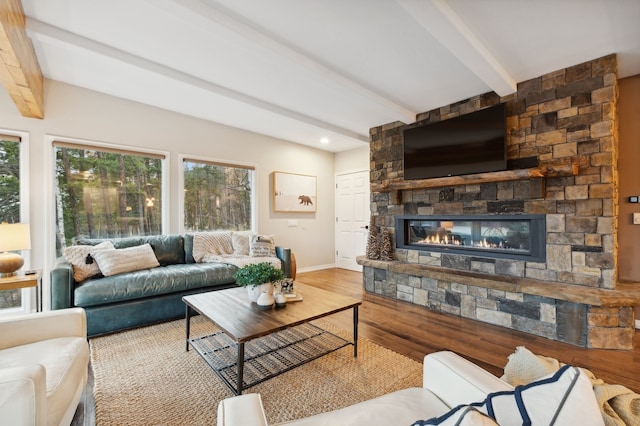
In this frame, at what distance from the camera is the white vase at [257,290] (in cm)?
208

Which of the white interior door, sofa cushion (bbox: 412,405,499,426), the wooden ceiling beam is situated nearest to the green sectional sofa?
the wooden ceiling beam

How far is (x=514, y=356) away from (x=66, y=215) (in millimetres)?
4242

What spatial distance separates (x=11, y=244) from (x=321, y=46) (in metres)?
3.10

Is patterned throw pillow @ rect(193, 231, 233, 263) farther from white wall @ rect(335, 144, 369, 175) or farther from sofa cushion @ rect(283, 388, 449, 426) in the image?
sofa cushion @ rect(283, 388, 449, 426)

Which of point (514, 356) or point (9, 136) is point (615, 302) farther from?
point (9, 136)

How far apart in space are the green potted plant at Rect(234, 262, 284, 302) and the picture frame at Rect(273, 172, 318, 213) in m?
3.01

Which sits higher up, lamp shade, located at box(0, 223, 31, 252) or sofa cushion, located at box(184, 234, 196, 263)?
lamp shade, located at box(0, 223, 31, 252)

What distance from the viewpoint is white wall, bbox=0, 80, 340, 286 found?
3.03 m

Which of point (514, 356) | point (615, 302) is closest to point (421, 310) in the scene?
point (615, 302)

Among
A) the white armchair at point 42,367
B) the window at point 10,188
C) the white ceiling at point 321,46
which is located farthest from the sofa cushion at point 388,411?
the window at point 10,188

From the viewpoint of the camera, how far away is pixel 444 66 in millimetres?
2652

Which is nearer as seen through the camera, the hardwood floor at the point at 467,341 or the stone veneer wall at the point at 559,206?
the hardwood floor at the point at 467,341

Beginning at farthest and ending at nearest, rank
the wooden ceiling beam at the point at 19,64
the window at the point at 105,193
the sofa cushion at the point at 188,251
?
1. the sofa cushion at the point at 188,251
2. the window at the point at 105,193
3. the wooden ceiling beam at the point at 19,64

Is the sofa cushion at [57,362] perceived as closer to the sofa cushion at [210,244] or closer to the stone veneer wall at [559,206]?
the sofa cushion at [210,244]
